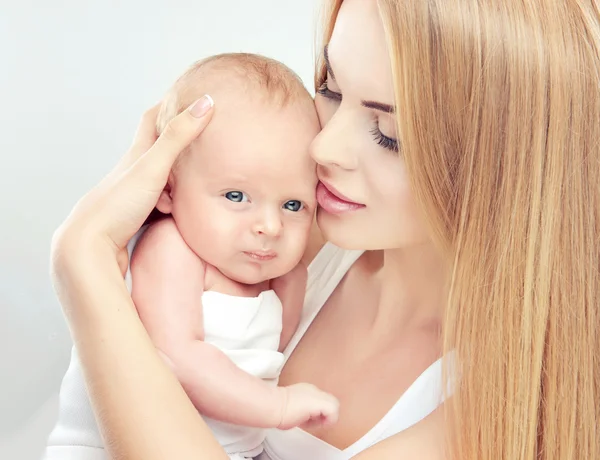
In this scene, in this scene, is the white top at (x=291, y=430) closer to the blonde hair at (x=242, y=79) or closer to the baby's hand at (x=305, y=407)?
the baby's hand at (x=305, y=407)

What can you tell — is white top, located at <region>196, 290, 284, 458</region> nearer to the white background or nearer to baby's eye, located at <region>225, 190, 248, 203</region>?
baby's eye, located at <region>225, 190, 248, 203</region>

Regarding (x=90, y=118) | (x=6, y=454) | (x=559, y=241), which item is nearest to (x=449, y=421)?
(x=559, y=241)

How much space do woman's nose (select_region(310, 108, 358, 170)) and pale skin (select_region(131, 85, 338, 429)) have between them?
6 centimetres

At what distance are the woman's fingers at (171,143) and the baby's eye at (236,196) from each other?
10cm

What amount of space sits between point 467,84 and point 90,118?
54.9 inches

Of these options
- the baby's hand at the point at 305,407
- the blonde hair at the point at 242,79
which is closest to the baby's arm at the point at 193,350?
the baby's hand at the point at 305,407

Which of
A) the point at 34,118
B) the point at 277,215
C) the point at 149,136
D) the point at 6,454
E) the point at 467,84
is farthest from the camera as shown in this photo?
the point at 34,118

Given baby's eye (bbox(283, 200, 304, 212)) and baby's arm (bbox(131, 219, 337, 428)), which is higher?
baby's eye (bbox(283, 200, 304, 212))

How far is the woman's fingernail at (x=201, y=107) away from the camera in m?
1.27

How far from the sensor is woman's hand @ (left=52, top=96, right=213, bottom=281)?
1272 millimetres

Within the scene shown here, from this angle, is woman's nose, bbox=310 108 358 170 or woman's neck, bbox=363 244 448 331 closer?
woman's nose, bbox=310 108 358 170

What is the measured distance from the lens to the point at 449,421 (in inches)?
50.1

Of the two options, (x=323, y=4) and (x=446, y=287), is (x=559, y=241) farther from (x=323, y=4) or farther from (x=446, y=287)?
(x=323, y=4)

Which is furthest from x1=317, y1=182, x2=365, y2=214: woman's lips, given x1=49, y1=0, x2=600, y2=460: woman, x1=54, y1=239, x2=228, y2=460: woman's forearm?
x1=54, y1=239, x2=228, y2=460: woman's forearm
